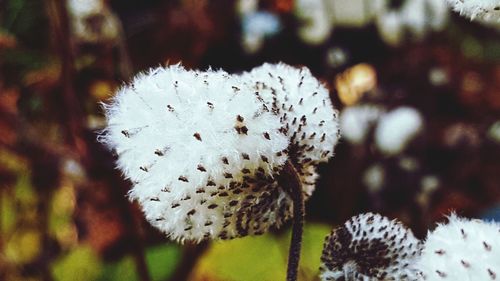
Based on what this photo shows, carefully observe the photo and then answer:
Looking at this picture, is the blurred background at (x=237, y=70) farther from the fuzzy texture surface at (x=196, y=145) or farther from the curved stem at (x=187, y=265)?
the fuzzy texture surface at (x=196, y=145)

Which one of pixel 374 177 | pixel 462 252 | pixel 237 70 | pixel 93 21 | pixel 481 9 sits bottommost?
pixel 462 252

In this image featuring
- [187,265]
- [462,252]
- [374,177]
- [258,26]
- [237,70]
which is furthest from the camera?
[237,70]

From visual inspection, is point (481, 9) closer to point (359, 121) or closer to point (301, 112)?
point (301, 112)

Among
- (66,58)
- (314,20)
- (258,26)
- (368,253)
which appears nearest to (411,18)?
(314,20)

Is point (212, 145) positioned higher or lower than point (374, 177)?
lower

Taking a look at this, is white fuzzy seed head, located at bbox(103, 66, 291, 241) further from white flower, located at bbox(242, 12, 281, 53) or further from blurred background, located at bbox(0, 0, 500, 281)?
white flower, located at bbox(242, 12, 281, 53)

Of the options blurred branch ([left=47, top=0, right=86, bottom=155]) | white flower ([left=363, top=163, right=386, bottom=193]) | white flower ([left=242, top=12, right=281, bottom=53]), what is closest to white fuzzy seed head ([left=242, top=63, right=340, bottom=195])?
blurred branch ([left=47, top=0, right=86, bottom=155])

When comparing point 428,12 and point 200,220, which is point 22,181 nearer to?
point 428,12

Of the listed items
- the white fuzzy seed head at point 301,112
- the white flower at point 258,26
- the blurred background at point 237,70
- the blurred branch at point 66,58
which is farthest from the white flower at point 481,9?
the white flower at point 258,26
